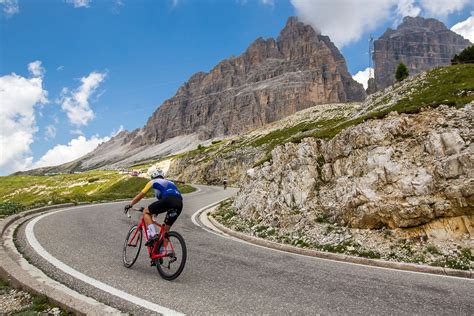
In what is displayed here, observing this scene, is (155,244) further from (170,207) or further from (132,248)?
(132,248)

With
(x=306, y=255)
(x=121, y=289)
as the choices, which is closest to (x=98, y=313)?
(x=121, y=289)

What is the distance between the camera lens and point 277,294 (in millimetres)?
6496

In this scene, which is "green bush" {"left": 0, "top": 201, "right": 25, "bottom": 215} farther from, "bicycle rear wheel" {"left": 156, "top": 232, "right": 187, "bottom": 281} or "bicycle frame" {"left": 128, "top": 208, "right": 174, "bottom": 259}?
"bicycle rear wheel" {"left": 156, "top": 232, "right": 187, "bottom": 281}

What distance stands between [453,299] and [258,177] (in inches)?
567

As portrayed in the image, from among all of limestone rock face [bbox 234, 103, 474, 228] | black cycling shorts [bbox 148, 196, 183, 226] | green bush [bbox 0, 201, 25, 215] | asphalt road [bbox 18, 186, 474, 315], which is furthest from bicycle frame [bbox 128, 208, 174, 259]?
green bush [bbox 0, 201, 25, 215]

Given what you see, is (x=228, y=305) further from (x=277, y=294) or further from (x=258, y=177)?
(x=258, y=177)

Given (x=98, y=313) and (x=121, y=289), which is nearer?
(x=98, y=313)

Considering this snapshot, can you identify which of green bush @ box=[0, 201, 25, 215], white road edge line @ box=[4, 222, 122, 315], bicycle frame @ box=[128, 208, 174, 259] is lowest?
white road edge line @ box=[4, 222, 122, 315]

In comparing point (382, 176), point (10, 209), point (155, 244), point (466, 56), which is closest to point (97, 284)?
point (155, 244)

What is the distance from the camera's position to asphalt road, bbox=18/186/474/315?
5.86 meters

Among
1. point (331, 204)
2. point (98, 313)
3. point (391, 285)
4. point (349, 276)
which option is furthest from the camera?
point (331, 204)

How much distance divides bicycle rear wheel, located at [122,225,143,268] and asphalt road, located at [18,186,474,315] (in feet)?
0.77

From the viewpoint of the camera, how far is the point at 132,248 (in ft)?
27.7

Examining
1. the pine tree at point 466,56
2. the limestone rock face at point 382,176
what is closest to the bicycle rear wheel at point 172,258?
the limestone rock face at point 382,176
